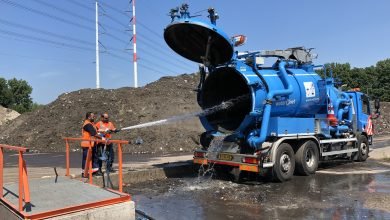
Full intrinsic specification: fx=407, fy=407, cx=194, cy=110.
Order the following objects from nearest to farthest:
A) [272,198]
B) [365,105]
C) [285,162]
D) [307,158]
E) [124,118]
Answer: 1. [272,198]
2. [285,162]
3. [307,158]
4. [365,105]
5. [124,118]

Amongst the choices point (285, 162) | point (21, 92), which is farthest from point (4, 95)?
point (285, 162)

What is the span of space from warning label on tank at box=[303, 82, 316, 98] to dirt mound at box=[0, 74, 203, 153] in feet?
29.4

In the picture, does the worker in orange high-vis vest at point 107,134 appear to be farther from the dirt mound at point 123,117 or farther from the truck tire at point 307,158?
the dirt mound at point 123,117

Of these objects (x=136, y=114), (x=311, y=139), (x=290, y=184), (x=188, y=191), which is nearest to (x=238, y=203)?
(x=188, y=191)

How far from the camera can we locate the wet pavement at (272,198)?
6.70 metres

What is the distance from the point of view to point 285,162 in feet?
32.2

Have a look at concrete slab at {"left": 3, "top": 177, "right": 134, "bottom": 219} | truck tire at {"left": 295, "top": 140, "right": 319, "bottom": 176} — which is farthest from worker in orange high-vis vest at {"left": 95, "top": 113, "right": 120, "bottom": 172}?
truck tire at {"left": 295, "top": 140, "right": 319, "bottom": 176}

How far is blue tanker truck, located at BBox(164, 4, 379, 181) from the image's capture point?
30.7 feet

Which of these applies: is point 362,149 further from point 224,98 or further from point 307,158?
Result: point 224,98

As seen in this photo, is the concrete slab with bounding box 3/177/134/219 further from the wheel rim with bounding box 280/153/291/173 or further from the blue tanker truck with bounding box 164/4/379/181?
the wheel rim with bounding box 280/153/291/173

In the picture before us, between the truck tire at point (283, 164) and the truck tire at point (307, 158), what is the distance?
36 cm

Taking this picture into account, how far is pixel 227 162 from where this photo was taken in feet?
31.7

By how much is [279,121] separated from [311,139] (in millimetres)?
1622

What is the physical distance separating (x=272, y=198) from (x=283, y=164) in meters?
1.93
